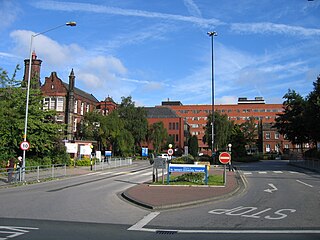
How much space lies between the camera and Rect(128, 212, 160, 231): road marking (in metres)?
9.21

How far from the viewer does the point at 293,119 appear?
52.4m

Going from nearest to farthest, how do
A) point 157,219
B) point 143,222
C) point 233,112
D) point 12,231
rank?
point 12,231, point 143,222, point 157,219, point 233,112

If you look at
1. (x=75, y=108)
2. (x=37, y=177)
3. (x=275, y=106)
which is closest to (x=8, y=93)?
(x=37, y=177)

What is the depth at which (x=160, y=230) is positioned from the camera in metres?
9.06

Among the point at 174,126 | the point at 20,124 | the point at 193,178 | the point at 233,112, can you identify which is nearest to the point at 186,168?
the point at 193,178

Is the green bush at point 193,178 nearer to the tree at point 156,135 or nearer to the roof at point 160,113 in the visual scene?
the tree at point 156,135

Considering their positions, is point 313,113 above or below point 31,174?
above

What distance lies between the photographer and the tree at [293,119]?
172 feet

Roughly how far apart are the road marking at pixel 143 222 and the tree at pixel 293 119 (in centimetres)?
4452

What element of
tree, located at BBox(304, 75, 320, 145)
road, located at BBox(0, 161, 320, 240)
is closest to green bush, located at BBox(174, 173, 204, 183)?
road, located at BBox(0, 161, 320, 240)

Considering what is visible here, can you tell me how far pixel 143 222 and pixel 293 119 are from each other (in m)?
47.2

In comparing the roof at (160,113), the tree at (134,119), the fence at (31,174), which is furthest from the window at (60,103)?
the roof at (160,113)

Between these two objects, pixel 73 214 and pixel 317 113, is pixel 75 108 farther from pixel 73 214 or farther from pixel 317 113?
pixel 73 214

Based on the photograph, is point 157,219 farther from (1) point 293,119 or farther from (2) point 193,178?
(1) point 293,119
